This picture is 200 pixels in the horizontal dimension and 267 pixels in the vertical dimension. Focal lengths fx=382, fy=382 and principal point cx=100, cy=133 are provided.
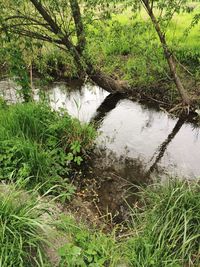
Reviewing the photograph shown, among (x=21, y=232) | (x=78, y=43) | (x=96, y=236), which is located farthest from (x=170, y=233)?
(x=78, y=43)

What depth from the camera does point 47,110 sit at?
716cm

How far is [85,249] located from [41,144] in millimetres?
2545

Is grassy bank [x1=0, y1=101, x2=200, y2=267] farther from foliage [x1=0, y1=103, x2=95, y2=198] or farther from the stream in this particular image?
the stream

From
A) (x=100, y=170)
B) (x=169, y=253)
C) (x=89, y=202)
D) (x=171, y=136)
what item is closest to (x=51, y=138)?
(x=100, y=170)

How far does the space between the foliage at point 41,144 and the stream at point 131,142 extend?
0.47 m

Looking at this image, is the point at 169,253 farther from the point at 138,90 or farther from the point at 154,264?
the point at 138,90

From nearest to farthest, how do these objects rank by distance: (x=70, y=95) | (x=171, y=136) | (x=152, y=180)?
(x=152, y=180)
(x=171, y=136)
(x=70, y=95)

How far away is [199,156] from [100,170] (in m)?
1.98

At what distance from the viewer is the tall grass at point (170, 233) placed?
13.1ft

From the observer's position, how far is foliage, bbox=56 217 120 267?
390cm

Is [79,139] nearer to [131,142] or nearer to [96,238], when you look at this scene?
[131,142]

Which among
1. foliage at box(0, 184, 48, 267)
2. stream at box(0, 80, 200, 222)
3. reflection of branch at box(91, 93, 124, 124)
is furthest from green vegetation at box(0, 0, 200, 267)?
stream at box(0, 80, 200, 222)

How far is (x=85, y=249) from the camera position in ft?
13.9

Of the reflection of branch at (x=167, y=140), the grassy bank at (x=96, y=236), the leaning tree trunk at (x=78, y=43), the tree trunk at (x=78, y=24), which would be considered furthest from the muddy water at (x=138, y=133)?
the grassy bank at (x=96, y=236)
